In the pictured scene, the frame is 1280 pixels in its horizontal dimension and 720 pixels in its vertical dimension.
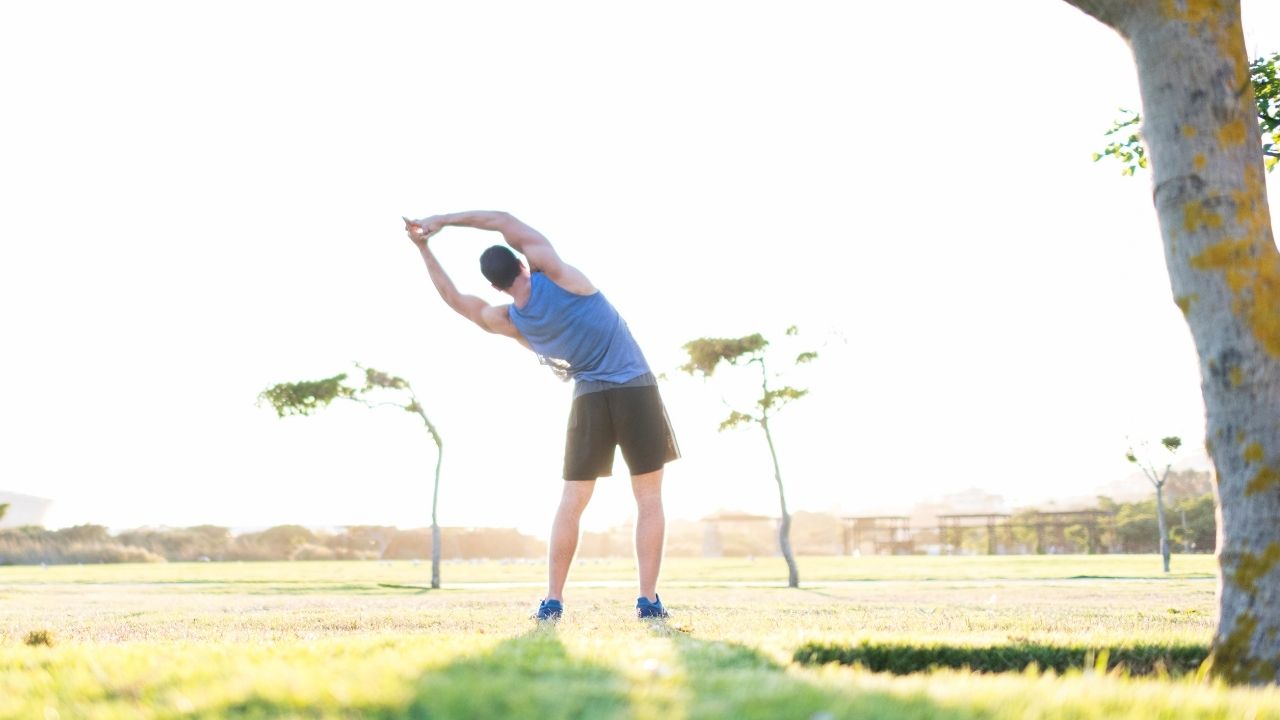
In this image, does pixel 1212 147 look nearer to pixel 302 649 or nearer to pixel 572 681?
pixel 572 681

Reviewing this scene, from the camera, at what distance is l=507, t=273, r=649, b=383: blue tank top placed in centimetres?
618

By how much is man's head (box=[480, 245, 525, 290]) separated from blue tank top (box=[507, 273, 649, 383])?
0.12m

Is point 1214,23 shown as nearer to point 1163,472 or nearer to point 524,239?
point 524,239

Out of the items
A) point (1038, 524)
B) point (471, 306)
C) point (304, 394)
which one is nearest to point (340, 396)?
point (304, 394)

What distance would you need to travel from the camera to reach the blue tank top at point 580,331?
6184mm

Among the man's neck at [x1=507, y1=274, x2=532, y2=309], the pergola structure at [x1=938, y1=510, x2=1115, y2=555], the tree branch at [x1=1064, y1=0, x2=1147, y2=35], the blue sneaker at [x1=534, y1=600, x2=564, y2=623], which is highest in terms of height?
the tree branch at [x1=1064, y1=0, x2=1147, y2=35]

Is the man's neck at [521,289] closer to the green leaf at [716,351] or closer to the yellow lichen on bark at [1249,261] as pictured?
the yellow lichen on bark at [1249,261]

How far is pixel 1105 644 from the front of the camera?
4.45 metres

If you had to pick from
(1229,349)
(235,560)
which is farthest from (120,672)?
(235,560)

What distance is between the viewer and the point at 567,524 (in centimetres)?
625

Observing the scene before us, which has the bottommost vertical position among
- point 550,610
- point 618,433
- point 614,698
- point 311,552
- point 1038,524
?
point 311,552

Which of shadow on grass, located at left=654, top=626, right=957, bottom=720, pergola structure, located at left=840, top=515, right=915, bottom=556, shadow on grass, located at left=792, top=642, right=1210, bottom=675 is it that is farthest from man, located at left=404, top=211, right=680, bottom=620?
pergola structure, located at left=840, top=515, right=915, bottom=556

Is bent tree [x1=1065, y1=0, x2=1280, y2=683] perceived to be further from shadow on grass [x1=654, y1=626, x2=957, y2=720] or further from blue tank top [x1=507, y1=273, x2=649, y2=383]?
blue tank top [x1=507, y1=273, x2=649, y2=383]

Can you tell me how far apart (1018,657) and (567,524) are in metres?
2.82
